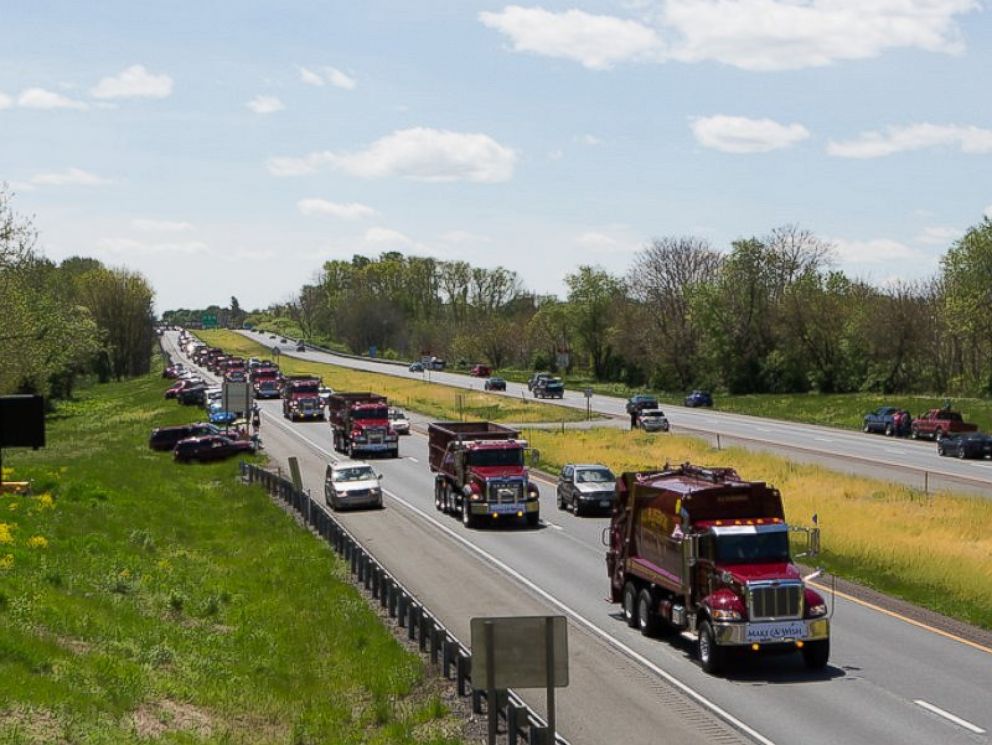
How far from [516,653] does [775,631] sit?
9.55 meters

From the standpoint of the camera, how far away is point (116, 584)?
1126 inches

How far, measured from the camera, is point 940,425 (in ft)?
245

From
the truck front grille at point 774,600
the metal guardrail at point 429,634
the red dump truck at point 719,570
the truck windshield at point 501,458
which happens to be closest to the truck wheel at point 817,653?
the red dump truck at point 719,570

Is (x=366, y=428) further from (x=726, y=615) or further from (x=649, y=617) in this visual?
(x=726, y=615)

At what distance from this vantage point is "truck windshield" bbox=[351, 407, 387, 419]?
67.6m

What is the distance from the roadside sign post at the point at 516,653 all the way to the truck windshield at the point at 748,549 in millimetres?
9677

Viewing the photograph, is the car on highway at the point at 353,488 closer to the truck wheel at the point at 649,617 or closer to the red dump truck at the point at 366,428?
the red dump truck at the point at 366,428

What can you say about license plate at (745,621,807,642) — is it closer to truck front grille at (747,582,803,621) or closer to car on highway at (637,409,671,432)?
truck front grille at (747,582,803,621)

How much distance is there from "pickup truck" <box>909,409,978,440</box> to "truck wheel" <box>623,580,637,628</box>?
49.4 m

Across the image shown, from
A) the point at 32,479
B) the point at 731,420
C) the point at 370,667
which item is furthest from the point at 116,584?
the point at 731,420

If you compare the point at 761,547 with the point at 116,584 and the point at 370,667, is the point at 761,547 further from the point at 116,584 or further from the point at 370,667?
the point at 116,584

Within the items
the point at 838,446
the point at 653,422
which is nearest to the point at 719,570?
the point at 838,446

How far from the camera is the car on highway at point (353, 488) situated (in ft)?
152

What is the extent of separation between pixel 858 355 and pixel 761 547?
313 feet
